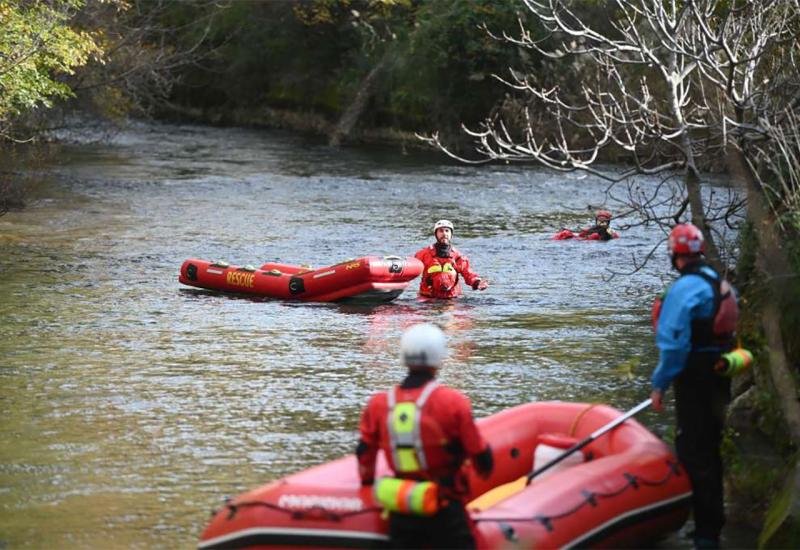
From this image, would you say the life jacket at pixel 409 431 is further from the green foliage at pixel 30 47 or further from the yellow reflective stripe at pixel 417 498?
the green foliage at pixel 30 47

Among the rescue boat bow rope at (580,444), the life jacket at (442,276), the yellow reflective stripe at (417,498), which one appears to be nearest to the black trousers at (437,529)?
the yellow reflective stripe at (417,498)

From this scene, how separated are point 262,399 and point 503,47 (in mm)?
26212

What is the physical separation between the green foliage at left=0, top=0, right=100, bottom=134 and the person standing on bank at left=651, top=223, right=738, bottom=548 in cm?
1471

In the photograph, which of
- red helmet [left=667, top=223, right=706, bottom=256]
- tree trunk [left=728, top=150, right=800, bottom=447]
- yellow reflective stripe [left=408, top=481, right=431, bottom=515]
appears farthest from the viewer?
tree trunk [left=728, top=150, right=800, bottom=447]

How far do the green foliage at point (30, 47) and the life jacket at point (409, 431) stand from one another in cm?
1522

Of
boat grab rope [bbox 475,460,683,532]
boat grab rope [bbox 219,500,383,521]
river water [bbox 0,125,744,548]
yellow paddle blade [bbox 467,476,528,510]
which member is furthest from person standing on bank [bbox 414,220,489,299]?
boat grab rope [bbox 219,500,383,521]

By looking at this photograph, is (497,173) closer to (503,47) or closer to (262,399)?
(503,47)

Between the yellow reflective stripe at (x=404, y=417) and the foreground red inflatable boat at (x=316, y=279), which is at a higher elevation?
the yellow reflective stripe at (x=404, y=417)

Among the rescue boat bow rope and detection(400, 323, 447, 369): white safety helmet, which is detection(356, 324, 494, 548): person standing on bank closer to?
detection(400, 323, 447, 369): white safety helmet

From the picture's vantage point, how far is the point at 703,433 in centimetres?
768

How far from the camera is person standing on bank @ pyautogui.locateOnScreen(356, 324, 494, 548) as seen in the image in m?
6.29

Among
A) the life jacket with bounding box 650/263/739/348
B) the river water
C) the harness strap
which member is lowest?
the river water

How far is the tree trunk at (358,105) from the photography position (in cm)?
4144

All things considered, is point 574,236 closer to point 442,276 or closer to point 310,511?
point 442,276
